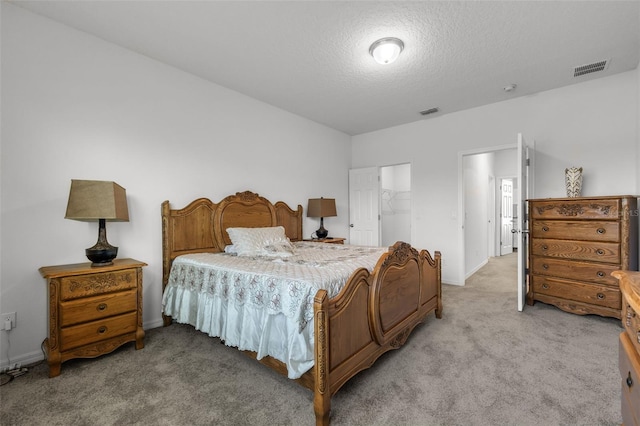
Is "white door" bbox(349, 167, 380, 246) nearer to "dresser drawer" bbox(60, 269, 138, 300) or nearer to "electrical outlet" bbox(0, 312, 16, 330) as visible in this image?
"dresser drawer" bbox(60, 269, 138, 300)

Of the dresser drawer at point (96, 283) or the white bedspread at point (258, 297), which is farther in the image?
the dresser drawer at point (96, 283)

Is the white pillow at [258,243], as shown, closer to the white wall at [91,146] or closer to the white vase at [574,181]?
the white wall at [91,146]

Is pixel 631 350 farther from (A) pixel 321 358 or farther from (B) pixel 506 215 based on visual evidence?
(B) pixel 506 215

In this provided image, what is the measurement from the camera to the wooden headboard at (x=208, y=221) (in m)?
2.92

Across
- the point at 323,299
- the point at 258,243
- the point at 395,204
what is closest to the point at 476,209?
the point at 395,204

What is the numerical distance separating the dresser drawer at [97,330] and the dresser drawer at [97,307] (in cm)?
4

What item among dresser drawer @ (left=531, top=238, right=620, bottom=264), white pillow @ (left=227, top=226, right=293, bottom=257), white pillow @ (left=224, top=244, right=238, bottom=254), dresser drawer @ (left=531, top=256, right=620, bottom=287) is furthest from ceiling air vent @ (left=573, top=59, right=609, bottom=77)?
white pillow @ (left=224, top=244, right=238, bottom=254)

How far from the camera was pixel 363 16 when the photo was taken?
2221 mm

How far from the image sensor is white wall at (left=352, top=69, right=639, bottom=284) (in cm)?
321

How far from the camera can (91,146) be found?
2482 mm

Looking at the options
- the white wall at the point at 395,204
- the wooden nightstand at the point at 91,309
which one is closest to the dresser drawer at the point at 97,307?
the wooden nightstand at the point at 91,309

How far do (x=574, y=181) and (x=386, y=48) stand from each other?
2735mm

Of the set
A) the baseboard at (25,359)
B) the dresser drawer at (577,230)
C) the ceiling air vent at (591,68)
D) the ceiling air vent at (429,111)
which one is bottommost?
the baseboard at (25,359)

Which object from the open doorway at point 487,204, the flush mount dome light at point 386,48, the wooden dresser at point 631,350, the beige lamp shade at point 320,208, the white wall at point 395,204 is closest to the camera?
the wooden dresser at point 631,350
